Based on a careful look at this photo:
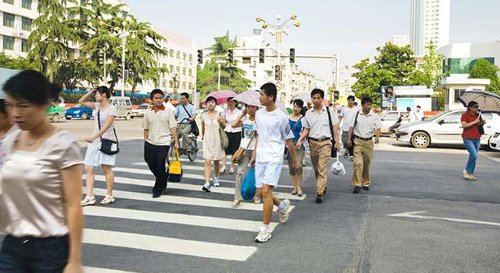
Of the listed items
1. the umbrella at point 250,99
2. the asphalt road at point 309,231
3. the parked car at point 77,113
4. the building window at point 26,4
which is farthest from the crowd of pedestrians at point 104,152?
the building window at point 26,4

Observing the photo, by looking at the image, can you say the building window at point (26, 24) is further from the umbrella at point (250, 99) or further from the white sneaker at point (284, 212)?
the white sneaker at point (284, 212)

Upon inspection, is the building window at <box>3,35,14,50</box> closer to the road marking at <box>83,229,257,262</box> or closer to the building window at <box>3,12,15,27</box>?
the building window at <box>3,12,15,27</box>

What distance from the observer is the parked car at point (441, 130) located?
765 inches

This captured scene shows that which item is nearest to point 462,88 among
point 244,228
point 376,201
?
point 376,201

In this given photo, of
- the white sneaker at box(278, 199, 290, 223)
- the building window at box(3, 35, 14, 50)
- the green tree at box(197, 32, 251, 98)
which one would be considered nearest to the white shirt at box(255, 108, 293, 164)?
the white sneaker at box(278, 199, 290, 223)

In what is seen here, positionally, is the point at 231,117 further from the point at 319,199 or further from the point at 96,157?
the point at 96,157

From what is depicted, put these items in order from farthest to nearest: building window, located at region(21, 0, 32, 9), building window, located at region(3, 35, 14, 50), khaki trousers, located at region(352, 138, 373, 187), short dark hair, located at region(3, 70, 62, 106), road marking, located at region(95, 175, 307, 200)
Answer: building window, located at region(21, 0, 32, 9) < building window, located at region(3, 35, 14, 50) < khaki trousers, located at region(352, 138, 373, 187) < road marking, located at region(95, 175, 307, 200) < short dark hair, located at region(3, 70, 62, 106)

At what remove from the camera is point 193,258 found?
5270 millimetres

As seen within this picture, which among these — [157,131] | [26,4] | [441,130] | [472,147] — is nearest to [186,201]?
[157,131]

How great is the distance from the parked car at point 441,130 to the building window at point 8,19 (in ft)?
166

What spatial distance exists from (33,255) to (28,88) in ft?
2.71

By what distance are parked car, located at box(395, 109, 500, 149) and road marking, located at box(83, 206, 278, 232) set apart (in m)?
14.4

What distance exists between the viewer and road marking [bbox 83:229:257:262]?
544cm

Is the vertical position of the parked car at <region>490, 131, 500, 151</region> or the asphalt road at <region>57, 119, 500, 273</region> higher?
the parked car at <region>490, 131, 500, 151</region>
